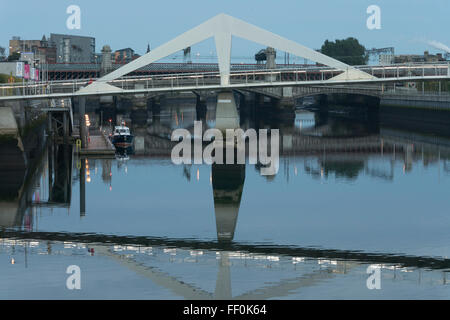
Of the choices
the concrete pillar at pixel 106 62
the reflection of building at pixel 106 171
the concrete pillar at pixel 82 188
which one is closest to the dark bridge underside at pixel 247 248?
the concrete pillar at pixel 82 188

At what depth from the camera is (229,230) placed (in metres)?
36.8

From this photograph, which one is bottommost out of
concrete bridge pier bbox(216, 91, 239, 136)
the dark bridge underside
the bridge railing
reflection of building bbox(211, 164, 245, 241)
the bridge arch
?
the dark bridge underside

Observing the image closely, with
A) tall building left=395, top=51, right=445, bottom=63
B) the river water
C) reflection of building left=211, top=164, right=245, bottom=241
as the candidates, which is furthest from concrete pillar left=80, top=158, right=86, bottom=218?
tall building left=395, top=51, right=445, bottom=63

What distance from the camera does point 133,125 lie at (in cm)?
11112

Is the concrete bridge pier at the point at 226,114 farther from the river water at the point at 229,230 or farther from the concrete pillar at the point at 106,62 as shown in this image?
the concrete pillar at the point at 106,62

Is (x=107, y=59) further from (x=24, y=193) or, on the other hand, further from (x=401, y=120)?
(x=24, y=193)

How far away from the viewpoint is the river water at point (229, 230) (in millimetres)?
28219

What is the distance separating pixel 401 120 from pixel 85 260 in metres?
78.9

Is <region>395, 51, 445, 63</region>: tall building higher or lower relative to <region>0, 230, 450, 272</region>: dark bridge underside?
higher

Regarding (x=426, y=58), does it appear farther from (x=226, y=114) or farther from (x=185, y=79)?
(x=226, y=114)

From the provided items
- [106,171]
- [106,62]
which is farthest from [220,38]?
[106,62]

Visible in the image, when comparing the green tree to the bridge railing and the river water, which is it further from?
the river water

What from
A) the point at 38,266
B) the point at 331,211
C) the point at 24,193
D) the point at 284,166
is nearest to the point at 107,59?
the point at 284,166

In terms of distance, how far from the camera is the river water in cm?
2822
